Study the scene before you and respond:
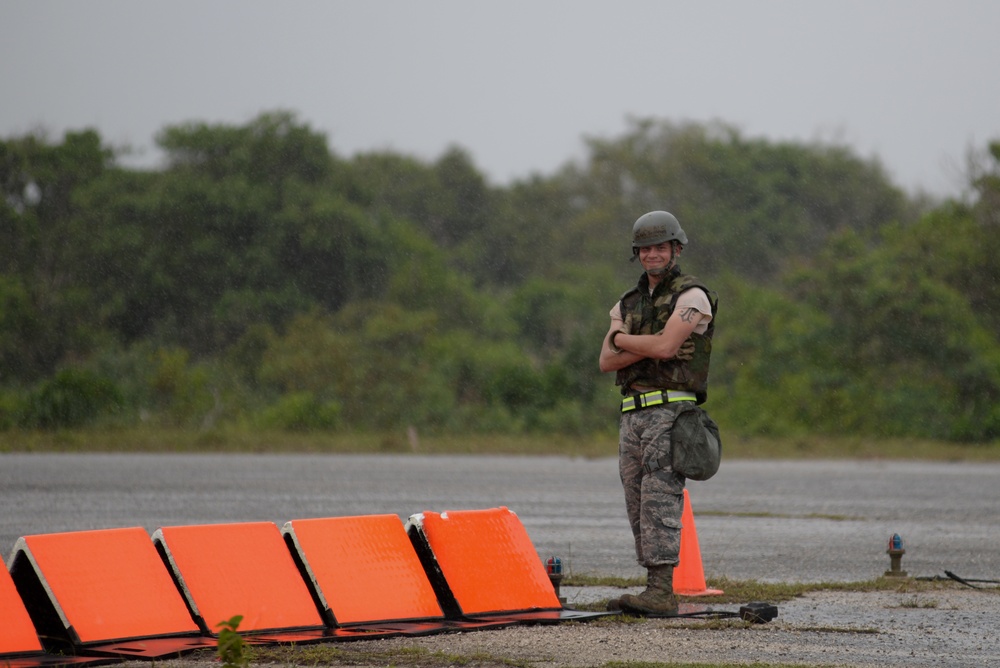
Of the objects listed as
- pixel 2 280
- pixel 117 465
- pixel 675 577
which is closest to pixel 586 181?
pixel 2 280

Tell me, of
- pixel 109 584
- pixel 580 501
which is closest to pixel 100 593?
pixel 109 584

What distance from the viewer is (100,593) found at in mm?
6512

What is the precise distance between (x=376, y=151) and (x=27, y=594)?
61.3 meters

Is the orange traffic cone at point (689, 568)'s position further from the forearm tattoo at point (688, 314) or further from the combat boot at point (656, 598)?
the forearm tattoo at point (688, 314)

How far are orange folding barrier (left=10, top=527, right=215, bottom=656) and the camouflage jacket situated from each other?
2.75 meters

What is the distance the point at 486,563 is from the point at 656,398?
1.31 metres

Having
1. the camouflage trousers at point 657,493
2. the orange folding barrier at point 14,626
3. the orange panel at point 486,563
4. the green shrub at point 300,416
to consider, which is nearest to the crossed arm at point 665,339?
the camouflage trousers at point 657,493

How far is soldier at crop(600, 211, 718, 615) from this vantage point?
24.7 feet

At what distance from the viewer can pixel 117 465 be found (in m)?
22.5

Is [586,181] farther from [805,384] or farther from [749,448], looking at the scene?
[749,448]

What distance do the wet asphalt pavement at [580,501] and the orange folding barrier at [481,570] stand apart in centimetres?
233

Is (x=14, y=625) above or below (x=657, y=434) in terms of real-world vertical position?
below

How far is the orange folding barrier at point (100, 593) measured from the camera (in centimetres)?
636

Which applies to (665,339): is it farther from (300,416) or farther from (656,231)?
(300,416)
